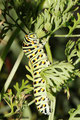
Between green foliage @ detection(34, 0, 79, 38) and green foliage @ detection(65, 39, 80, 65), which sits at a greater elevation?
green foliage @ detection(34, 0, 79, 38)

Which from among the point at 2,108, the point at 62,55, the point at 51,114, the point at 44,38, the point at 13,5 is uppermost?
the point at 62,55

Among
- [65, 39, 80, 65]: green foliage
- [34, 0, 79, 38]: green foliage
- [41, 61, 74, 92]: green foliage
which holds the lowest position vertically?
[41, 61, 74, 92]: green foliage

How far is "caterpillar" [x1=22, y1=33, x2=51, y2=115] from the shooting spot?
2.97 feet

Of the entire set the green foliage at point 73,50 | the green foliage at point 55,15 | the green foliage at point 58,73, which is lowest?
the green foliage at point 58,73

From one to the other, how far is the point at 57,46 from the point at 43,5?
69cm

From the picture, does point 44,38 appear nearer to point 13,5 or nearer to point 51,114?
point 13,5

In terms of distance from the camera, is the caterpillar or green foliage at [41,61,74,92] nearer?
green foliage at [41,61,74,92]

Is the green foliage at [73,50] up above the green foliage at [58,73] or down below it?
above

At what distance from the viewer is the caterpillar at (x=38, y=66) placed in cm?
90

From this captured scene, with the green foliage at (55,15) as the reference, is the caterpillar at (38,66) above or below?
below

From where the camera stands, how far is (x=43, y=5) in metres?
0.96

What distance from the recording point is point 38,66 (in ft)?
3.02

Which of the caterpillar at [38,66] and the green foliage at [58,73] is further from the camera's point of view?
the caterpillar at [38,66]

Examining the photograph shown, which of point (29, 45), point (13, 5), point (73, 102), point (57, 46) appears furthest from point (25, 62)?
point (13, 5)
